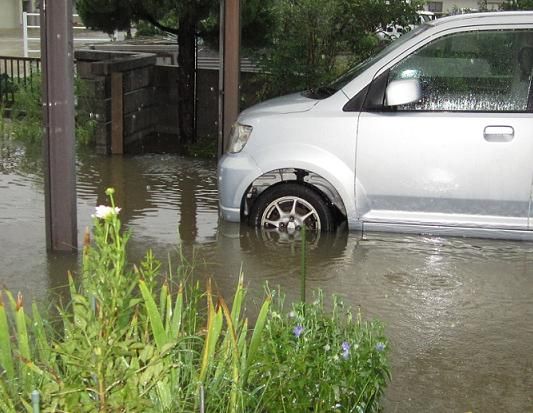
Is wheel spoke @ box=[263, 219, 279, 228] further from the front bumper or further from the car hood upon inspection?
the car hood

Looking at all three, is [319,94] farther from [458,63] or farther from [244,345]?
[244,345]

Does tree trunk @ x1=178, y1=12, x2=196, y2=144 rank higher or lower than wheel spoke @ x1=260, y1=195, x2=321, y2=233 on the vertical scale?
higher

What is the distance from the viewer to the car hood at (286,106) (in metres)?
7.66

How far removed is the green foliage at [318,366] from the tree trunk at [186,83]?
8.71m

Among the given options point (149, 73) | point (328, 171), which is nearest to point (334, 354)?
point (328, 171)

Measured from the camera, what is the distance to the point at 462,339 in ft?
18.4

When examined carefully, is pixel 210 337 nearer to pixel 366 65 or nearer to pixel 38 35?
pixel 366 65

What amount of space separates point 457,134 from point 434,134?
0.56 ft

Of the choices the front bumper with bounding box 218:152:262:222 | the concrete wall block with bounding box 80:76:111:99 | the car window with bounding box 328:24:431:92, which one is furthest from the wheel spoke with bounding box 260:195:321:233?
the concrete wall block with bounding box 80:76:111:99

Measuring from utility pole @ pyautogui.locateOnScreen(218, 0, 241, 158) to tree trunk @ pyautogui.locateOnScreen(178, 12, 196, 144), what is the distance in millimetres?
2739

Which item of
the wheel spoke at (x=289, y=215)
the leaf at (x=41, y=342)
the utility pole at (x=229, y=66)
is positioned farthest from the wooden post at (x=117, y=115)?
the leaf at (x=41, y=342)

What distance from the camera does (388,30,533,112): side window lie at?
7.35 m

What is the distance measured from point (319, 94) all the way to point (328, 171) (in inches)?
28.2

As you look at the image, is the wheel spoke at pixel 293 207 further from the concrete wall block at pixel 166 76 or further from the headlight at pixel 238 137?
the concrete wall block at pixel 166 76
